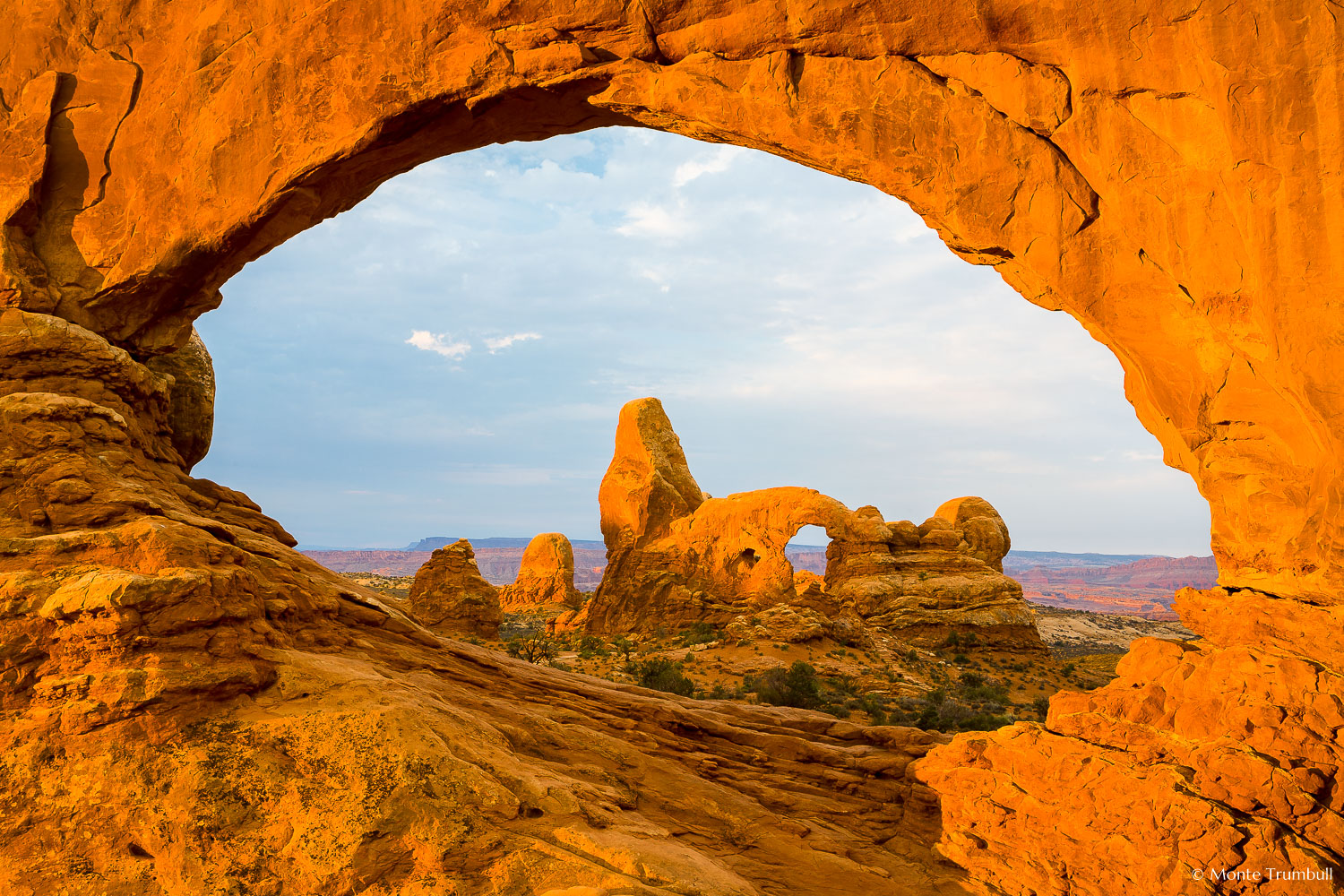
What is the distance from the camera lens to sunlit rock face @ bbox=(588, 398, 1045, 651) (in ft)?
99.8

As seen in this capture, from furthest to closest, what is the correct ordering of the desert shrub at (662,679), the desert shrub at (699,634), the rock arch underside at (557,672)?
the desert shrub at (699,634) → the desert shrub at (662,679) → the rock arch underside at (557,672)

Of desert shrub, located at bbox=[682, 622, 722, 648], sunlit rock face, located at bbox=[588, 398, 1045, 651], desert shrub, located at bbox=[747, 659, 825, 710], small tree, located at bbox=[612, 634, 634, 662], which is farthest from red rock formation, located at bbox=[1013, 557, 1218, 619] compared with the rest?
desert shrub, located at bbox=[747, 659, 825, 710]

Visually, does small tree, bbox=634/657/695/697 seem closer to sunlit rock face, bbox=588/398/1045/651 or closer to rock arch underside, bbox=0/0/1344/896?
rock arch underside, bbox=0/0/1344/896

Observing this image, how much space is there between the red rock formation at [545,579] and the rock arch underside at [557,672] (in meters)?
45.9

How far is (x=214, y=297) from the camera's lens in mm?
9758

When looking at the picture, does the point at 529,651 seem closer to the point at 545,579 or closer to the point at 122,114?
the point at 122,114

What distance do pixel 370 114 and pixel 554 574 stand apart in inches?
1940

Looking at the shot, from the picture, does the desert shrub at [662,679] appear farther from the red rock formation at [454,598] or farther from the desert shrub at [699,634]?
the red rock formation at [454,598]

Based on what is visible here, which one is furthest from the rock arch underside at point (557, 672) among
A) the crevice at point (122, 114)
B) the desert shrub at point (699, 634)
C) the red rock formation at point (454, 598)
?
the desert shrub at point (699, 634)

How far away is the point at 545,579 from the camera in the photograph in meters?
55.1

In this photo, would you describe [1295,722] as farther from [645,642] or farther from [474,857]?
[645,642]

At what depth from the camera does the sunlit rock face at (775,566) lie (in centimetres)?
3042

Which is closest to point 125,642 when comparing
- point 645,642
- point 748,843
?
point 748,843

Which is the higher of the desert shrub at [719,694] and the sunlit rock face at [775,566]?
the sunlit rock face at [775,566]
